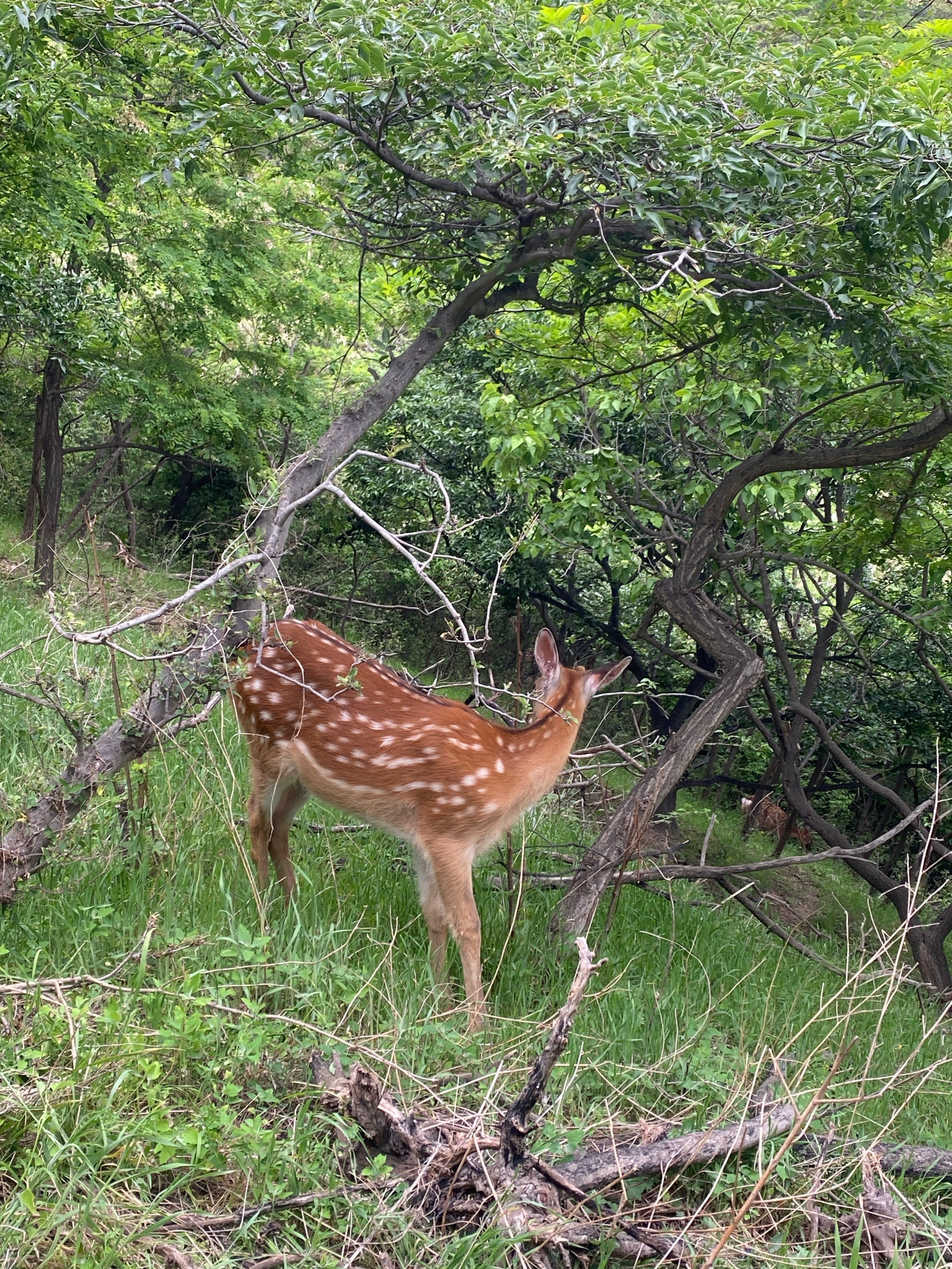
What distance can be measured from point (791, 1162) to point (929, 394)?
408 centimetres

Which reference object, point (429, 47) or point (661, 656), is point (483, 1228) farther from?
point (661, 656)

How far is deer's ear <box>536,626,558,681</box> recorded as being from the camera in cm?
521

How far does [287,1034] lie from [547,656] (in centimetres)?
234

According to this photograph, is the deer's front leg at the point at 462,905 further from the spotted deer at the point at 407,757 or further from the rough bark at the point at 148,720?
the rough bark at the point at 148,720

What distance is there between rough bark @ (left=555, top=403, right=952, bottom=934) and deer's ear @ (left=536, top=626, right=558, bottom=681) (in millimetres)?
849

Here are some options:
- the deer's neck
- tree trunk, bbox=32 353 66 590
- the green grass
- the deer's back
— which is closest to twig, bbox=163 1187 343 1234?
the green grass

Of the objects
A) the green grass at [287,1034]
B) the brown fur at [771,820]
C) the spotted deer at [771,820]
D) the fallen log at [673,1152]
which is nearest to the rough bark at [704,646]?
the green grass at [287,1034]

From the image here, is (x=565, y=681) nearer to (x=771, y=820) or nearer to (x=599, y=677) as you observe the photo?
(x=599, y=677)

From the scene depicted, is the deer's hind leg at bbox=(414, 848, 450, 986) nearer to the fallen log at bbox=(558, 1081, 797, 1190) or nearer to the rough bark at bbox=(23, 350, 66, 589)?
the fallen log at bbox=(558, 1081, 797, 1190)

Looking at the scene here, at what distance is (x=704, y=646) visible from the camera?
664 centimetres

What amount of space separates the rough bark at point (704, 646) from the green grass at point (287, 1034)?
33 centimetres

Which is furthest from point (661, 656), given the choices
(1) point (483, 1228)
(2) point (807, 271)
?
(1) point (483, 1228)

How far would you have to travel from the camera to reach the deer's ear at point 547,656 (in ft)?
17.1

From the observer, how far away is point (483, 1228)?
112 inches
